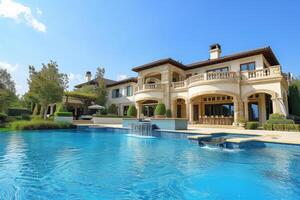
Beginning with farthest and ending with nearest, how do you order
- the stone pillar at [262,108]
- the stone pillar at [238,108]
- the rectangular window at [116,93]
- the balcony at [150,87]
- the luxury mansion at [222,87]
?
the rectangular window at [116,93] < the balcony at [150,87] < the stone pillar at [262,108] < the stone pillar at [238,108] < the luxury mansion at [222,87]

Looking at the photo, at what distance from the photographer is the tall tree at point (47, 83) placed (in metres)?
21.2

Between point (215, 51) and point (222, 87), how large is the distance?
27.2 feet

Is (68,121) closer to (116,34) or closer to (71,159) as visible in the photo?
(116,34)

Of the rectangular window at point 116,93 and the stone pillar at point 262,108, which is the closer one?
the stone pillar at point 262,108

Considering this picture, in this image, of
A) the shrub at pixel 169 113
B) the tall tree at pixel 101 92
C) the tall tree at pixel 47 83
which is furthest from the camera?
the tall tree at pixel 101 92

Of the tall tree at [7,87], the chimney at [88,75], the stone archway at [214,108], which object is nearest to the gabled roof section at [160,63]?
the stone archway at [214,108]

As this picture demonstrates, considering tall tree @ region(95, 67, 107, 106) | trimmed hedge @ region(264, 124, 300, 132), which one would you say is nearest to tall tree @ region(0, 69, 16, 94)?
tall tree @ region(95, 67, 107, 106)

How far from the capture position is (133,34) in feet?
58.3

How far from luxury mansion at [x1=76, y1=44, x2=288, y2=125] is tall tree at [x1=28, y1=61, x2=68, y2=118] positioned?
1044 centimetres

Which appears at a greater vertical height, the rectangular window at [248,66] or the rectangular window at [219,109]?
the rectangular window at [248,66]

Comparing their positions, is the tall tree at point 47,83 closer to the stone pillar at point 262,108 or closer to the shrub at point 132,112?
the shrub at point 132,112

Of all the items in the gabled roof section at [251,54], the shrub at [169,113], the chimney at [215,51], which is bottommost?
the shrub at [169,113]

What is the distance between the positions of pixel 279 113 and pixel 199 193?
1497cm

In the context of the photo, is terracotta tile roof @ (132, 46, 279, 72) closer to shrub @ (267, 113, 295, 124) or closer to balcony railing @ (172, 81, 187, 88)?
balcony railing @ (172, 81, 187, 88)
